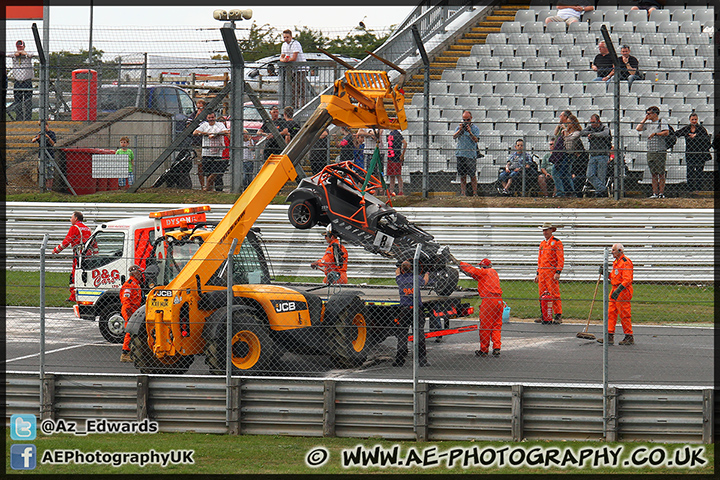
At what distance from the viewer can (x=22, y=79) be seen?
70.1 feet

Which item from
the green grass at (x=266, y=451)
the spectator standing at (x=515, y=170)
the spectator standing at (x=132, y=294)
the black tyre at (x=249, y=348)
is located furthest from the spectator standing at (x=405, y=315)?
the spectator standing at (x=515, y=170)

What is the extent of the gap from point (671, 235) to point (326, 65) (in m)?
8.43

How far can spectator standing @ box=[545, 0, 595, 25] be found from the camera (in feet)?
82.6

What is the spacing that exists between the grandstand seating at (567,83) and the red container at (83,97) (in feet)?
25.7

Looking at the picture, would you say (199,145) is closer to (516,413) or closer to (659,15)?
(516,413)

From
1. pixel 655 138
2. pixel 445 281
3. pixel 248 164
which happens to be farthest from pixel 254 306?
pixel 655 138

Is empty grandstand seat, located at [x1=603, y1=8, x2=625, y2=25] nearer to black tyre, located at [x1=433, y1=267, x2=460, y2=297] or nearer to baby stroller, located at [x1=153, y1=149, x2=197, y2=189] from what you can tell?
baby stroller, located at [x1=153, y1=149, x2=197, y2=189]

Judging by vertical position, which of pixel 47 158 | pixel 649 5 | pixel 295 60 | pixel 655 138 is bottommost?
pixel 47 158

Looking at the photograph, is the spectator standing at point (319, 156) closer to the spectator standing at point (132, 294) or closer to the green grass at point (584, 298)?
the green grass at point (584, 298)

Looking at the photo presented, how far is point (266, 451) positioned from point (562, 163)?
1270 centimetres

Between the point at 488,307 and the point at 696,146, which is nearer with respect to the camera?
the point at 488,307

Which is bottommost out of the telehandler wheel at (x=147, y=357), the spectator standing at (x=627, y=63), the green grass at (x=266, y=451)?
the green grass at (x=266, y=451)

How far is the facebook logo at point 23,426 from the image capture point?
371 inches

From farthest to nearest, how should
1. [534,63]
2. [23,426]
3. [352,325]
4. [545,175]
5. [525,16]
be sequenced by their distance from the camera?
1. [525,16]
2. [534,63]
3. [545,175]
4. [352,325]
5. [23,426]
